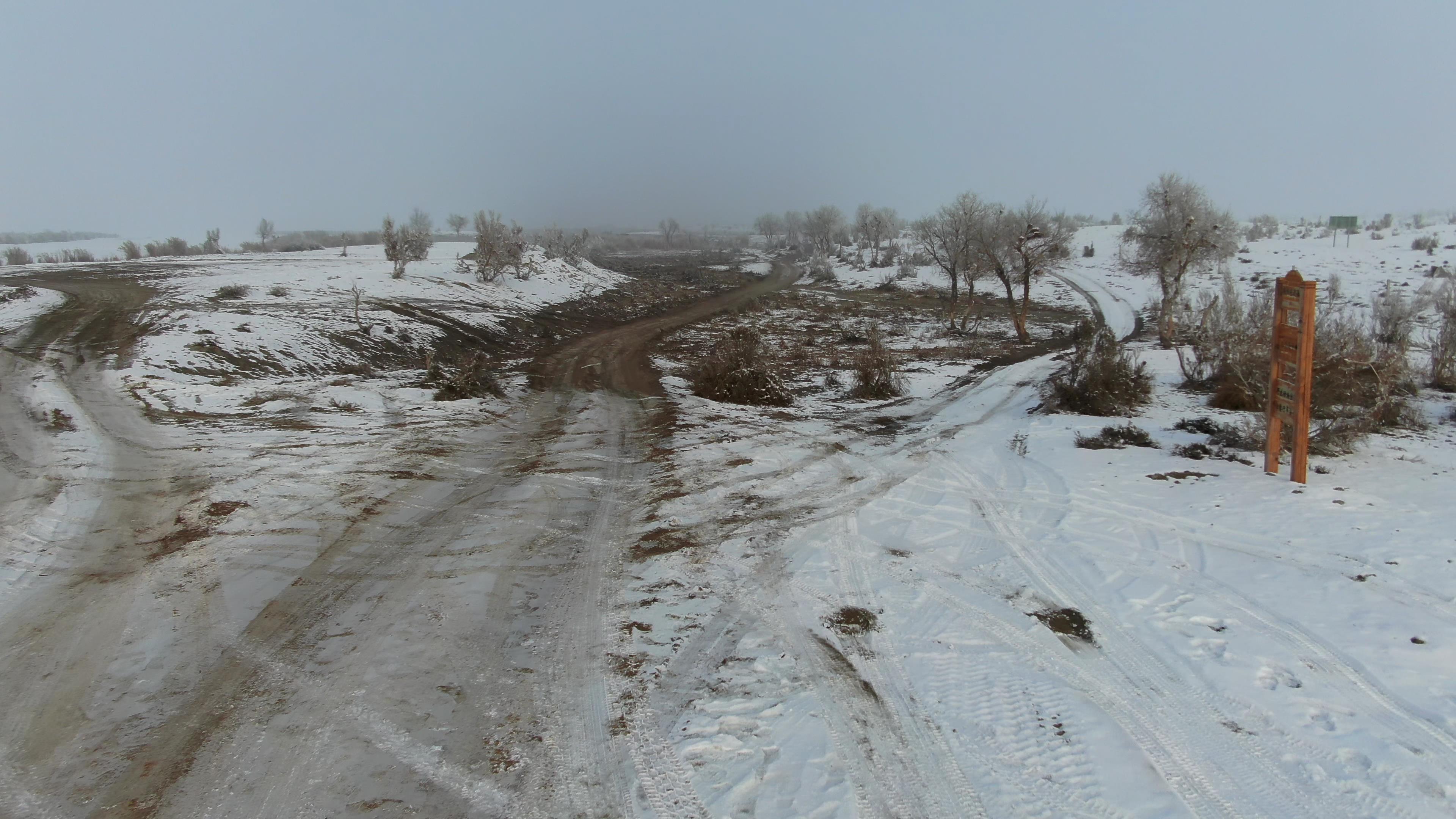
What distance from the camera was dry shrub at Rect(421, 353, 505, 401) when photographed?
14.2 metres

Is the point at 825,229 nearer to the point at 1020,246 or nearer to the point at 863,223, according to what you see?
the point at 863,223

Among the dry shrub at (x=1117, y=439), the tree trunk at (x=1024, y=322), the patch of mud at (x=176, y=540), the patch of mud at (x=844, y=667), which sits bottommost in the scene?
the patch of mud at (x=844, y=667)

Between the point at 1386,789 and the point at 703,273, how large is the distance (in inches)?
2353

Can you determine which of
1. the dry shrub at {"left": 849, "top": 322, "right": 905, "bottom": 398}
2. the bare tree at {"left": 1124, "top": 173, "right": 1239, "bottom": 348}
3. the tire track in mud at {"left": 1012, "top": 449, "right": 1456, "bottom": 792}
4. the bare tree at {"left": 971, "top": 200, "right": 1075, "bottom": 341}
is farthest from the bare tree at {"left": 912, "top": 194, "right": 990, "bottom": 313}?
the tire track in mud at {"left": 1012, "top": 449, "right": 1456, "bottom": 792}

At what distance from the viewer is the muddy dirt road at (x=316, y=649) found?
3.95 meters

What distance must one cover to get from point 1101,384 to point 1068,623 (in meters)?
8.65

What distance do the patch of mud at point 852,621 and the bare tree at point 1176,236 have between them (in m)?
24.5

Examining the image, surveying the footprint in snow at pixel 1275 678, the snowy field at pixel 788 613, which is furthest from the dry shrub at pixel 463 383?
the footprint in snow at pixel 1275 678

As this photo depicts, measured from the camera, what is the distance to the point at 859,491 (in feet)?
29.8

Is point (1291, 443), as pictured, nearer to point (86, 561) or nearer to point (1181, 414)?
point (1181, 414)

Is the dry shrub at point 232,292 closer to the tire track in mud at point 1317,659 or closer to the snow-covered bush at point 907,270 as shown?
the tire track in mud at point 1317,659

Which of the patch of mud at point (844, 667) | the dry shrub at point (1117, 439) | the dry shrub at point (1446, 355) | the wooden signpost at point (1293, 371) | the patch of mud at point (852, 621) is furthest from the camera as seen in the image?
the dry shrub at point (1446, 355)

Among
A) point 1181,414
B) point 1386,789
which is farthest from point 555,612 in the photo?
point 1181,414

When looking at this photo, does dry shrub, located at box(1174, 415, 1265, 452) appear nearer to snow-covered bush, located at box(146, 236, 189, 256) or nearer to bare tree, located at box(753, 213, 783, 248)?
snow-covered bush, located at box(146, 236, 189, 256)
